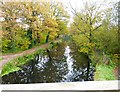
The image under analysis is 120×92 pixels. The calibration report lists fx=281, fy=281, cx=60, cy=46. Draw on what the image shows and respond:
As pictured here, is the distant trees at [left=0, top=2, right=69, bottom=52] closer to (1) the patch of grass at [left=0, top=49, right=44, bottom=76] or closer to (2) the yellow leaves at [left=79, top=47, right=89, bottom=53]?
(1) the patch of grass at [left=0, top=49, right=44, bottom=76]

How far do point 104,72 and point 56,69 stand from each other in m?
0.57

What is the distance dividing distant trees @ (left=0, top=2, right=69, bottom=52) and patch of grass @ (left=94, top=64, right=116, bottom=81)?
2.05ft

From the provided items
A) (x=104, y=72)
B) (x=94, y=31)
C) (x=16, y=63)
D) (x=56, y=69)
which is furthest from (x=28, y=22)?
(x=104, y=72)

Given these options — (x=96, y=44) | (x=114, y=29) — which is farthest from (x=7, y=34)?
(x=114, y=29)

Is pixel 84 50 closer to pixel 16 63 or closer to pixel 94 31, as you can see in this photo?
pixel 94 31

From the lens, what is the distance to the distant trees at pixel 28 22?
333 cm

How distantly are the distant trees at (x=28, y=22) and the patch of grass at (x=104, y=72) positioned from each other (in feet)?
2.05

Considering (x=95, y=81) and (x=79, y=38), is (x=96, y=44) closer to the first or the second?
(x=79, y=38)

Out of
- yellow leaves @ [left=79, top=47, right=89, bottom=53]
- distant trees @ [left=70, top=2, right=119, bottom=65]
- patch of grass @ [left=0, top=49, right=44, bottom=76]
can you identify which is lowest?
patch of grass @ [left=0, top=49, right=44, bottom=76]

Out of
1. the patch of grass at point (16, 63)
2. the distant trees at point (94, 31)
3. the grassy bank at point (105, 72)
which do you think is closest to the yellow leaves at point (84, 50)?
the distant trees at point (94, 31)

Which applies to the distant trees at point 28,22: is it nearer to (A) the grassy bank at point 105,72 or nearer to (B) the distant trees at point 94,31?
(B) the distant trees at point 94,31

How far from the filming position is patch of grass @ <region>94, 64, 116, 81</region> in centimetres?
331

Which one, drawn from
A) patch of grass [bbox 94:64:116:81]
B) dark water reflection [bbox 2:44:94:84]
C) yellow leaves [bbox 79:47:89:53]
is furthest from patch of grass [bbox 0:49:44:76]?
patch of grass [bbox 94:64:116:81]

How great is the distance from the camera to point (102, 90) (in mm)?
3379
